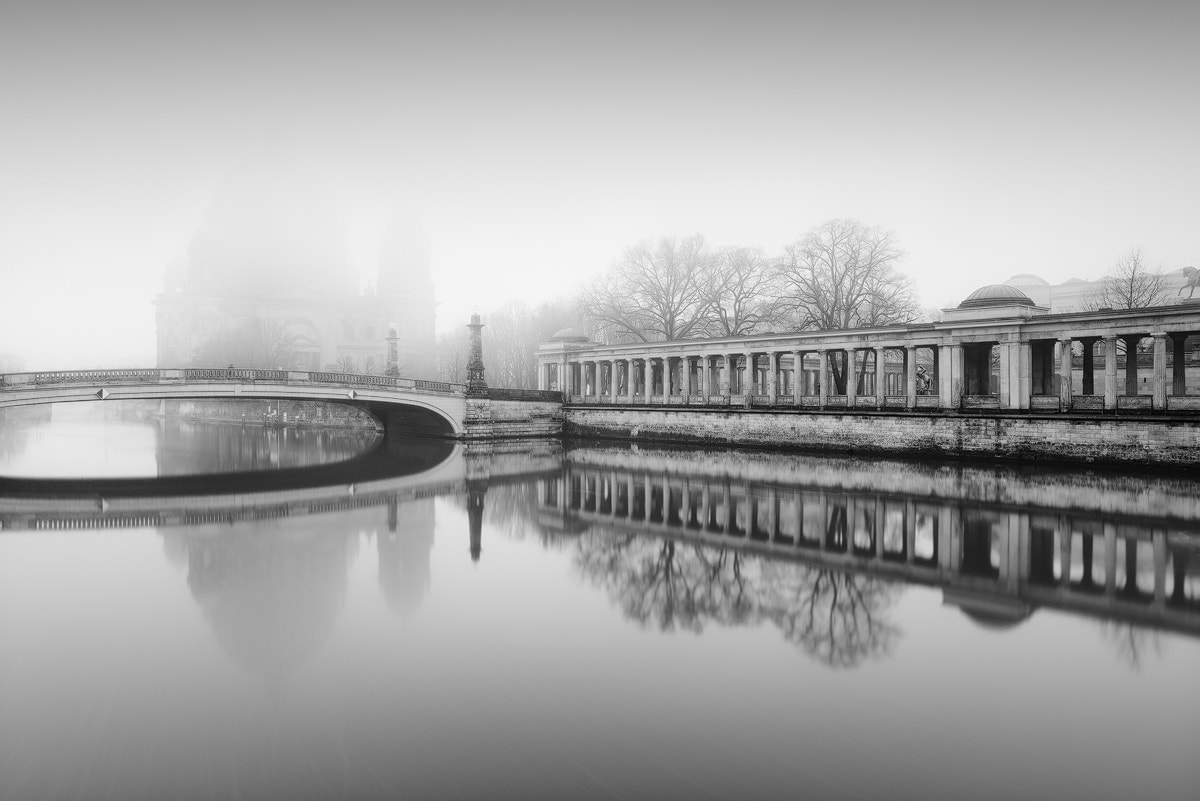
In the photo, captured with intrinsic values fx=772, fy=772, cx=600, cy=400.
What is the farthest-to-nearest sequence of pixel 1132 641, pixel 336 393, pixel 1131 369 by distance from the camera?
pixel 336 393 → pixel 1131 369 → pixel 1132 641

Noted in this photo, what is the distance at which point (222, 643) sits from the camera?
27.9ft

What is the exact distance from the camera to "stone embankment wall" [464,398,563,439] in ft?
131

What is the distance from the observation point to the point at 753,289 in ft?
148

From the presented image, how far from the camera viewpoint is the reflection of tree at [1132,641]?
320 inches

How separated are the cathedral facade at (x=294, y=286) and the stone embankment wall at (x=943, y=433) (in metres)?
47.2

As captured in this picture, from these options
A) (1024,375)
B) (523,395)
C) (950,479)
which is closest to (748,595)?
(950,479)

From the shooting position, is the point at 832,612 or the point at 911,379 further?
the point at 911,379

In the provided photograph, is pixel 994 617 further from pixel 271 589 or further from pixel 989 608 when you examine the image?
pixel 271 589

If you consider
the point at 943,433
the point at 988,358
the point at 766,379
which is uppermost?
the point at 988,358

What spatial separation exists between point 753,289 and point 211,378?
2877 cm

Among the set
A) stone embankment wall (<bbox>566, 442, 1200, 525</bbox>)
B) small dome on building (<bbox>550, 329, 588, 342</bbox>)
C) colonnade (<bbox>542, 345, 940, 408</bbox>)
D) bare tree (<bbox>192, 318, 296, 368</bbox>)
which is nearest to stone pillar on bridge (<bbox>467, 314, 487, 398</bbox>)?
colonnade (<bbox>542, 345, 940, 408</bbox>)

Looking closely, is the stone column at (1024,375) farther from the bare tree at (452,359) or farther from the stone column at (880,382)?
the bare tree at (452,359)

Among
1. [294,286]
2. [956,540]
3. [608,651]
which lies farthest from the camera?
[294,286]

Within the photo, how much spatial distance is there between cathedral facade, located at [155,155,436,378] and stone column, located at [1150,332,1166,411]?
213 ft
